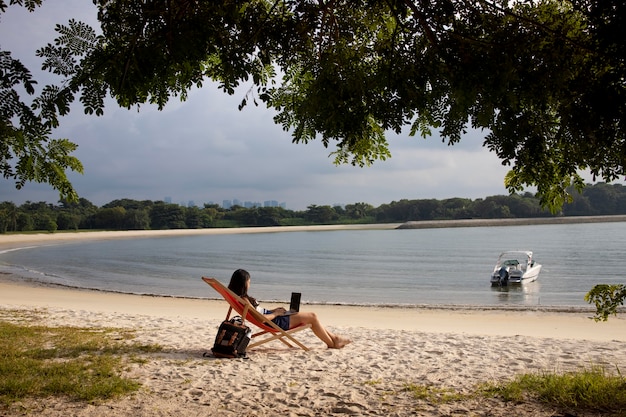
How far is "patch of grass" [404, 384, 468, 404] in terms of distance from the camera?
4.77 metres

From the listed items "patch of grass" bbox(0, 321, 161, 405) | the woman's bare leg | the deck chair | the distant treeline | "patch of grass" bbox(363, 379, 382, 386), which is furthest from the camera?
the distant treeline

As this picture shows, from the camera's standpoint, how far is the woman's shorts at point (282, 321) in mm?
6660

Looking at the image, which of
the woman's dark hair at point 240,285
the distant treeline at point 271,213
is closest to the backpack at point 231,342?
the woman's dark hair at point 240,285

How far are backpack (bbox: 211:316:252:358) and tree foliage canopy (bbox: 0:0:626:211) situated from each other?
8.19ft

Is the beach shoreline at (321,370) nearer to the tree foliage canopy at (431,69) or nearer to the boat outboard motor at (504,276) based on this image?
the tree foliage canopy at (431,69)

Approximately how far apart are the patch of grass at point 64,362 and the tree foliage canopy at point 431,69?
1898 mm

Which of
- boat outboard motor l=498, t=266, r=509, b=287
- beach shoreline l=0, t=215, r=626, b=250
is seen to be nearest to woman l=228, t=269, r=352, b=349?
boat outboard motor l=498, t=266, r=509, b=287

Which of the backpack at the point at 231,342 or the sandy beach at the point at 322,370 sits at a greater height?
the backpack at the point at 231,342

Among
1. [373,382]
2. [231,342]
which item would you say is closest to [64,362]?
[231,342]

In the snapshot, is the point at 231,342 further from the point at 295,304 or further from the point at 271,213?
the point at 271,213

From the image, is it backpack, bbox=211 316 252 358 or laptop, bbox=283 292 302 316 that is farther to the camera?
laptop, bbox=283 292 302 316

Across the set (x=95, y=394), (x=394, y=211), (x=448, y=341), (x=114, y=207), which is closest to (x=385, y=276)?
(x=448, y=341)

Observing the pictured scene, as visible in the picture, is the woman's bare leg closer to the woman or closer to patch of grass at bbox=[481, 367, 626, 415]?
the woman

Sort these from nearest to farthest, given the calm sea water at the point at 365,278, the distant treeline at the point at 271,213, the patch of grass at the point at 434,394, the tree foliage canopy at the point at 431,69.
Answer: the tree foliage canopy at the point at 431,69, the patch of grass at the point at 434,394, the calm sea water at the point at 365,278, the distant treeline at the point at 271,213
